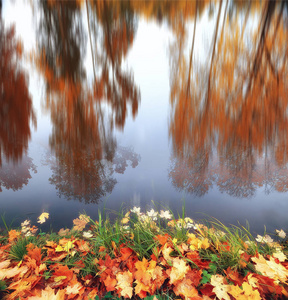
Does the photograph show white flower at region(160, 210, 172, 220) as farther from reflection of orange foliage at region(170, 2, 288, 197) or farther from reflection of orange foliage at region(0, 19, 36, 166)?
reflection of orange foliage at region(0, 19, 36, 166)

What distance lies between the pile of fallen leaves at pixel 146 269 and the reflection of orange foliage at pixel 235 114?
33.5 inches

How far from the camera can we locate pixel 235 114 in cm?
210

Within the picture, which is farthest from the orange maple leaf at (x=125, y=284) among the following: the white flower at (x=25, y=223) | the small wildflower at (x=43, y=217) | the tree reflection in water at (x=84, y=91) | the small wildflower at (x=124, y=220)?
the white flower at (x=25, y=223)

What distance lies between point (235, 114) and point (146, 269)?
7.01 feet

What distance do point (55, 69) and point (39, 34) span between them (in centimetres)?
43

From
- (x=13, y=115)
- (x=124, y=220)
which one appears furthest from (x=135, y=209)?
(x=13, y=115)

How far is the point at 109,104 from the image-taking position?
217cm

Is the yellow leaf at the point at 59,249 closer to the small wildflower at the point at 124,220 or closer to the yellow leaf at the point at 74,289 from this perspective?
the yellow leaf at the point at 74,289

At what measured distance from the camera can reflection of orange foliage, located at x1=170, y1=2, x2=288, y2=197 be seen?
6.15 ft

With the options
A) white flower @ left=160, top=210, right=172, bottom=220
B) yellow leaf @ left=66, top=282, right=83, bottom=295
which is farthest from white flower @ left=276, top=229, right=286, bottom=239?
yellow leaf @ left=66, top=282, right=83, bottom=295

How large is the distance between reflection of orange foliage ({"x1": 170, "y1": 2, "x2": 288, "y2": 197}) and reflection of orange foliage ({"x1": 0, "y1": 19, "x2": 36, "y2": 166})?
79.7 inches

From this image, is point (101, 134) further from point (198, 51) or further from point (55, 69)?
point (198, 51)

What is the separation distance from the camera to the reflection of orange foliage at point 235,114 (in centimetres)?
187

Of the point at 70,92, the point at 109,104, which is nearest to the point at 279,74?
the point at 109,104
